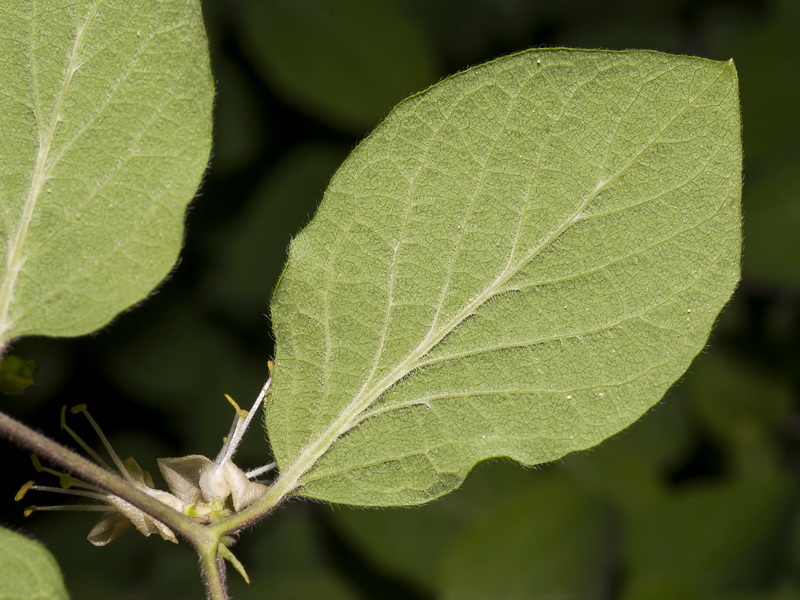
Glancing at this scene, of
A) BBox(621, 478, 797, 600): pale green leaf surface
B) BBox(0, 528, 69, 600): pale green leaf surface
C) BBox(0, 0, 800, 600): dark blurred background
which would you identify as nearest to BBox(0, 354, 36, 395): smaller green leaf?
BBox(0, 528, 69, 600): pale green leaf surface

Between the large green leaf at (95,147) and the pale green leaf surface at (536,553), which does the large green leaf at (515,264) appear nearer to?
the large green leaf at (95,147)

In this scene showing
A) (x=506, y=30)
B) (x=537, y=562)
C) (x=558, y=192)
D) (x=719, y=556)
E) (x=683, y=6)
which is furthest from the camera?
(x=683, y=6)

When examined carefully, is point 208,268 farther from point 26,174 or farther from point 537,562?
point 26,174

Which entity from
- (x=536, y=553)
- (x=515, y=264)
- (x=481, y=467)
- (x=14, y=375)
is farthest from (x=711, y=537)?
(x=14, y=375)

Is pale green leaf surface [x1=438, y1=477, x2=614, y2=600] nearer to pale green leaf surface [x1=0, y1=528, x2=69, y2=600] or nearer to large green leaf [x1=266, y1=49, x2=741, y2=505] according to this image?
large green leaf [x1=266, y1=49, x2=741, y2=505]

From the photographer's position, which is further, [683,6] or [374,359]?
[683,6]

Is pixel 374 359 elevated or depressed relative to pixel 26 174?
depressed

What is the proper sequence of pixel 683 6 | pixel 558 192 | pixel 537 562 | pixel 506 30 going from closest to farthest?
1. pixel 558 192
2. pixel 537 562
3. pixel 506 30
4. pixel 683 6

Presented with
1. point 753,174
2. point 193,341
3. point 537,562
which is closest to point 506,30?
point 753,174
